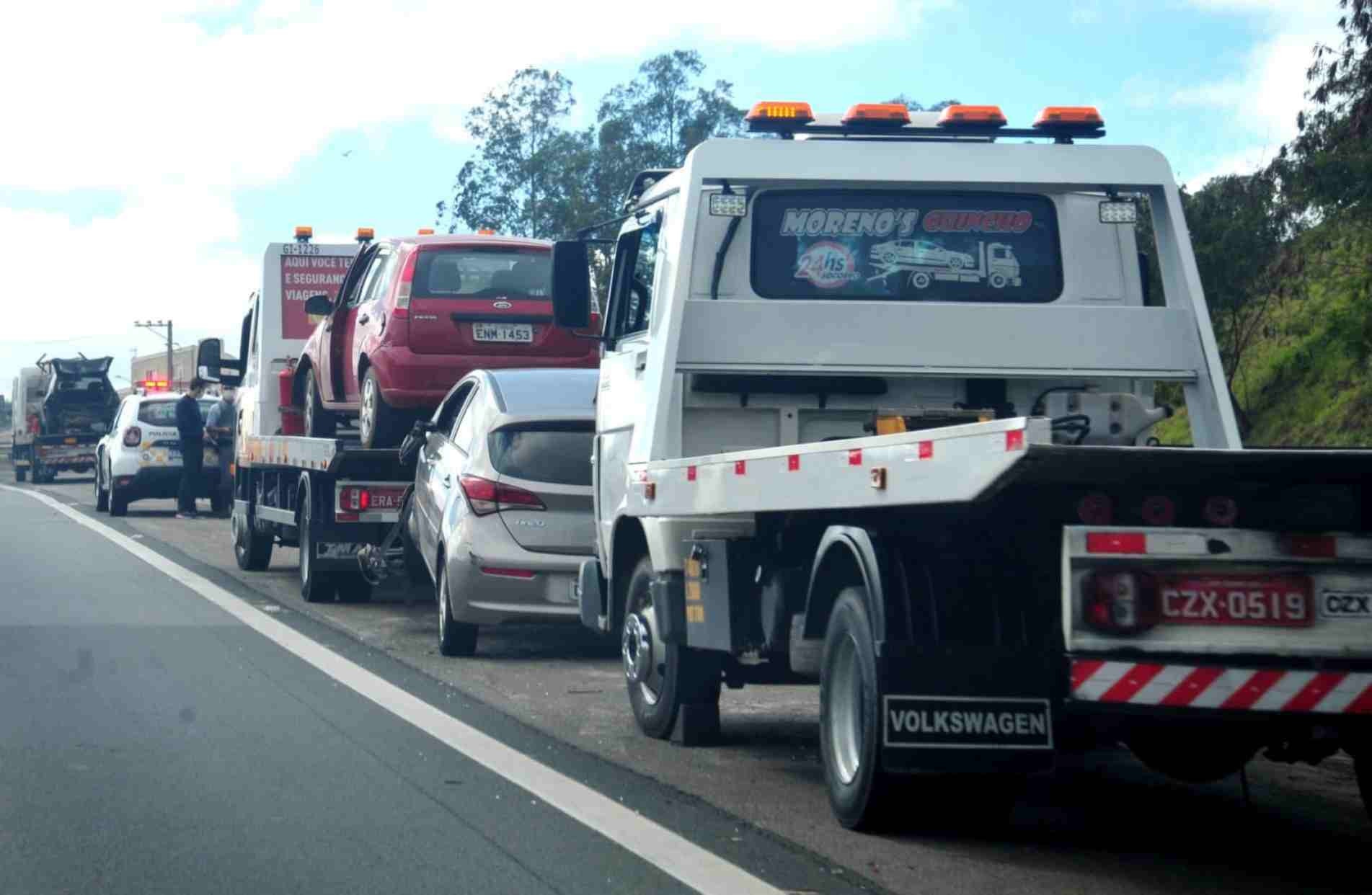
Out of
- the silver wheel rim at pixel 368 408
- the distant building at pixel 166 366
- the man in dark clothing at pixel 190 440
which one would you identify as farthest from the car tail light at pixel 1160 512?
the distant building at pixel 166 366

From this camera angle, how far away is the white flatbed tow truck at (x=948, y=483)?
18.2ft

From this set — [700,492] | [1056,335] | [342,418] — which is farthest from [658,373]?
[342,418]

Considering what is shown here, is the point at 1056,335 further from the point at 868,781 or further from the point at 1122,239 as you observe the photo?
the point at 868,781

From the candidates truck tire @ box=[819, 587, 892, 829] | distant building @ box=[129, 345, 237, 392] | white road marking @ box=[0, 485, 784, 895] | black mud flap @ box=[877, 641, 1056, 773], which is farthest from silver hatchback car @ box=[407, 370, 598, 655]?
distant building @ box=[129, 345, 237, 392]

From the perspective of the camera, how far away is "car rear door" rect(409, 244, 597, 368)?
1411 centimetres

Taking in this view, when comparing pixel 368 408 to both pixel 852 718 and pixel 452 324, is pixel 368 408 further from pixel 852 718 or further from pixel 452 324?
pixel 852 718

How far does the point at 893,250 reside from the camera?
862 cm

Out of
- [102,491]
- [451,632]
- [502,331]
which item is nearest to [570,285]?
[451,632]

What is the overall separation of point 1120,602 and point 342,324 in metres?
11.0

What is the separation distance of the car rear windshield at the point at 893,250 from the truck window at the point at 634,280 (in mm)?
695

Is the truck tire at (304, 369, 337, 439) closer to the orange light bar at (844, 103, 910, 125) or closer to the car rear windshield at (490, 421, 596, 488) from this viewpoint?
the car rear windshield at (490, 421, 596, 488)

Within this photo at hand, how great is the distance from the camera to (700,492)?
7.46 metres

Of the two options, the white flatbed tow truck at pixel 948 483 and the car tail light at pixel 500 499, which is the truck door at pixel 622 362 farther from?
the car tail light at pixel 500 499

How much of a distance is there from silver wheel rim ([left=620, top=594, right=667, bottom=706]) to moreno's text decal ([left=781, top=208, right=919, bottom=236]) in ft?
5.87
